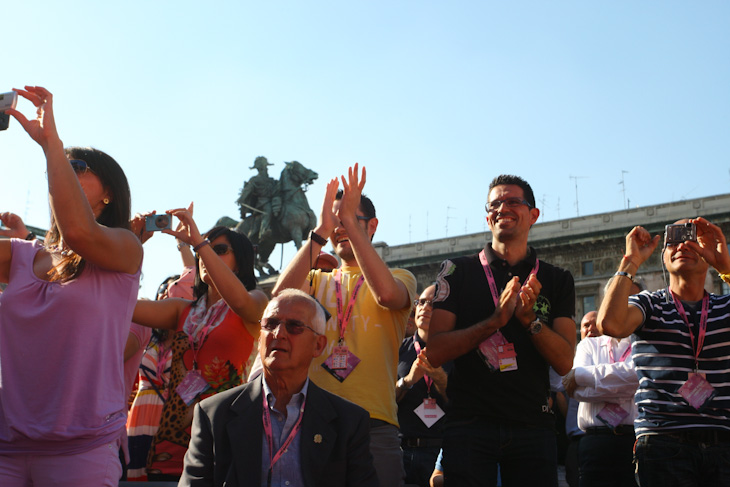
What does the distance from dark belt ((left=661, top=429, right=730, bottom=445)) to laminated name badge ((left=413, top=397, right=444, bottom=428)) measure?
2.44 m

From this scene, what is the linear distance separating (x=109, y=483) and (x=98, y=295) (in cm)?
66

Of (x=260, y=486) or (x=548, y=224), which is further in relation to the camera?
(x=548, y=224)

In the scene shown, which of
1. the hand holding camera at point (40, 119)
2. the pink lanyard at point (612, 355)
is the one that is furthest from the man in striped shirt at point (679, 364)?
the hand holding camera at point (40, 119)

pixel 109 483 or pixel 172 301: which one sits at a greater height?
pixel 172 301

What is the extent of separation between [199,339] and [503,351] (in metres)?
1.57

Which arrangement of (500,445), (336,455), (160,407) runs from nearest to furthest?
1. (336,455)
2. (500,445)
3. (160,407)

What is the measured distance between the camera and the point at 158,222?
3941mm

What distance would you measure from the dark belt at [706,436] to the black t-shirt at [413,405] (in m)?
2.39

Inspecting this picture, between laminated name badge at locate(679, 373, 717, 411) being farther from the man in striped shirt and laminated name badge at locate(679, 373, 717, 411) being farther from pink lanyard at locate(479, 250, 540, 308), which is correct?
pink lanyard at locate(479, 250, 540, 308)

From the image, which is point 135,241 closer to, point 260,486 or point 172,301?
point 260,486

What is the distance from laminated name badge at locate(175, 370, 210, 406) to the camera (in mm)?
4090

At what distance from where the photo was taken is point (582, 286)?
3734 cm

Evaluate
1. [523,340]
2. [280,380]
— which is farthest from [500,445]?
[280,380]

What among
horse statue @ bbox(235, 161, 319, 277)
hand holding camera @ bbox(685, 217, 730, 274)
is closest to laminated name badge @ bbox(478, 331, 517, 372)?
hand holding camera @ bbox(685, 217, 730, 274)
